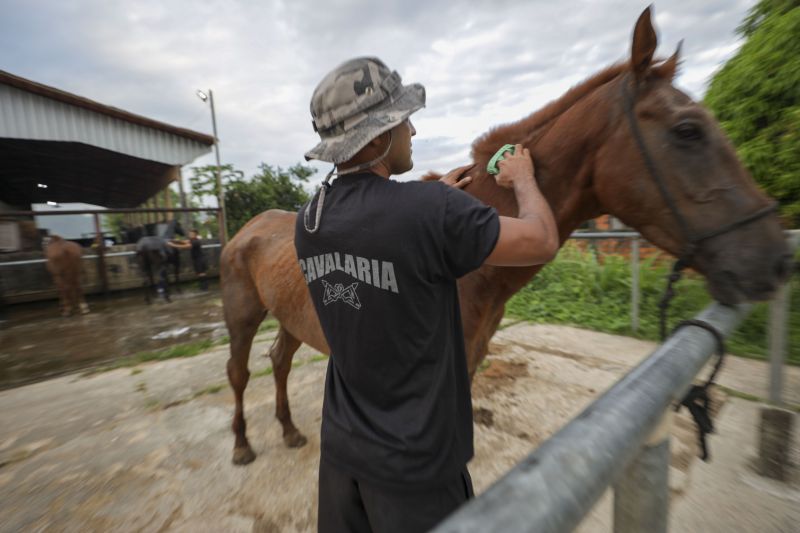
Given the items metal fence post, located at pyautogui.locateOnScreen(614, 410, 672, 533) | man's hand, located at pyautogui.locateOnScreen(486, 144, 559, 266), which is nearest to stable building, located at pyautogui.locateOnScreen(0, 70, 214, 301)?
man's hand, located at pyautogui.locateOnScreen(486, 144, 559, 266)

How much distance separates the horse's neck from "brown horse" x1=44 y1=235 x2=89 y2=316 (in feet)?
34.2

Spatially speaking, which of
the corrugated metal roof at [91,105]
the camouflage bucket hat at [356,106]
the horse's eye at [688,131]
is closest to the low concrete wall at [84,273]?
the corrugated metal roof at [91,105]

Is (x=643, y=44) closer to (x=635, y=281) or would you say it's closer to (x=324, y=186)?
(x=324, y=186)

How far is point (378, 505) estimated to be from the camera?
42.9 inches

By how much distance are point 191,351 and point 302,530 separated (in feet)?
12.7

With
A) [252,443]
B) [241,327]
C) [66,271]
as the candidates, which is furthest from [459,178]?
[66,271]

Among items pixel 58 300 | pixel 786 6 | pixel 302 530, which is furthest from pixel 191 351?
pixel 786 6

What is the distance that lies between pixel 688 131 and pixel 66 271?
11.4m

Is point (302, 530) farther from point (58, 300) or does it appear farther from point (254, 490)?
A: point (58, 300)

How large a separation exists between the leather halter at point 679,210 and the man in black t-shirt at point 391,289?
566 millimetres

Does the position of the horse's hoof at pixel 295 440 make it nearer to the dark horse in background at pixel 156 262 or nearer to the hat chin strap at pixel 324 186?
the hat chin strap at pixel 324 186

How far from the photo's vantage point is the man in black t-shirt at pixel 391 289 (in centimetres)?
98

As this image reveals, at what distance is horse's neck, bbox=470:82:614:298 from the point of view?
1.53m

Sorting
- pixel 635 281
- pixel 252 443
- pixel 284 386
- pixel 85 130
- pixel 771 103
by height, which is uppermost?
pixel 85 130
